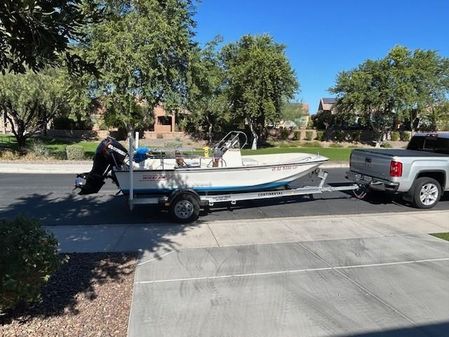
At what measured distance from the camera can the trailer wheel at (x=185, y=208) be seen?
29.7ft

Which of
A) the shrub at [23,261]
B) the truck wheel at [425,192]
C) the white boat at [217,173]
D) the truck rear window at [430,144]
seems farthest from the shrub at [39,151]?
the shrub at [23,261]

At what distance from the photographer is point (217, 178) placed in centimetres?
959

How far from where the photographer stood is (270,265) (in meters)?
6.39

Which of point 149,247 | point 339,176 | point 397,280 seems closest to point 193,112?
point 339,176

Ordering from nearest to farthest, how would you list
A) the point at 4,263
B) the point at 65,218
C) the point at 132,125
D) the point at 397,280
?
the point at 4,263
the point at 397,280
the point at 65,218
the point at 132,125

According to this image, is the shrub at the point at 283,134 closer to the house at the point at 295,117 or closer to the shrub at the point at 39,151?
the house at the point at 295,117

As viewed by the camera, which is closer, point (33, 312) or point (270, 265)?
point (33, 312)

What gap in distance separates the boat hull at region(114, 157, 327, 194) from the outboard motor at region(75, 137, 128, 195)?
10.4 inches

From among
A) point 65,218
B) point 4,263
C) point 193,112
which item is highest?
point 193,112

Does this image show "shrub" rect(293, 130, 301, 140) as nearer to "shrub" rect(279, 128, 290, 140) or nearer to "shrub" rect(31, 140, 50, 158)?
"shrub" rect(279, 128, 290, 140)

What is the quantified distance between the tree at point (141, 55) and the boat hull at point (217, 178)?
34.4ft

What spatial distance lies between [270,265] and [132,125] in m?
17.0

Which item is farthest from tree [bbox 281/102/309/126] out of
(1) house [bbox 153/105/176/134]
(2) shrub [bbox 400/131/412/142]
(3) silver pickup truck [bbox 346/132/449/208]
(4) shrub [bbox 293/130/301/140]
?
(3) silver pickup truck [bbox 346/132/449/208]

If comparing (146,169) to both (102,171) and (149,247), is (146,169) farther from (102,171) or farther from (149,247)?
(149,247)
